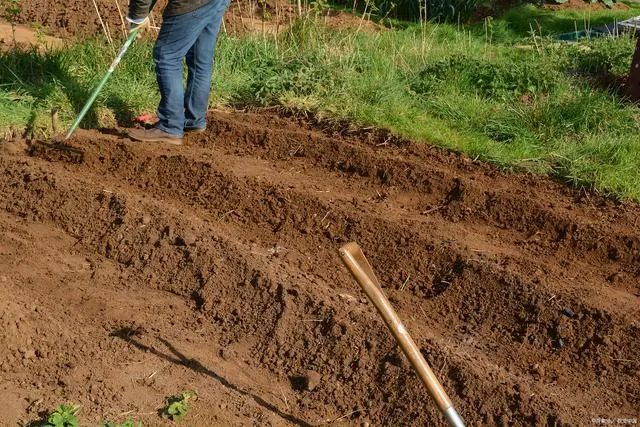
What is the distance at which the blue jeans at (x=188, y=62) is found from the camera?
5758 mm

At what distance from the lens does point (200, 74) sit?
6191mm

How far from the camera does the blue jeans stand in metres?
5.76

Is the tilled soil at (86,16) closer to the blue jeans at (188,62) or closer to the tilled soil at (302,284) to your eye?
the blue jeans at (188,62)

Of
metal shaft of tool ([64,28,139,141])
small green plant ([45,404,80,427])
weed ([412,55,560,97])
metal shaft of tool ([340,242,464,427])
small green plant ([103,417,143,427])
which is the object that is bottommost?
weed ([412,55,560,97])

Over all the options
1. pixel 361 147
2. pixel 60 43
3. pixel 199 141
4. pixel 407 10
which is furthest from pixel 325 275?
pixel 407 10

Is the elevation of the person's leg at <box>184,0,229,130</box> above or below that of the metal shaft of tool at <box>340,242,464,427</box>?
below

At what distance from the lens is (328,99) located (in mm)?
6574

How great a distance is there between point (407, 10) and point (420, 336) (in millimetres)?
6788

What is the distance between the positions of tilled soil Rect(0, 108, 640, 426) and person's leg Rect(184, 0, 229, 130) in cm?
22

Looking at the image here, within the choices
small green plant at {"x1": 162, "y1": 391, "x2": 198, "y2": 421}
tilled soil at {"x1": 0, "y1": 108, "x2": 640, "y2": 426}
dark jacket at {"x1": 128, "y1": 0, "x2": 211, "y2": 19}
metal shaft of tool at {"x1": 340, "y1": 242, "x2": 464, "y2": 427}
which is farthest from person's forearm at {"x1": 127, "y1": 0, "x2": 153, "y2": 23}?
metal shaft of tool at {"x1": 340, "y1": 242, "x2": 464, "y2": 427}

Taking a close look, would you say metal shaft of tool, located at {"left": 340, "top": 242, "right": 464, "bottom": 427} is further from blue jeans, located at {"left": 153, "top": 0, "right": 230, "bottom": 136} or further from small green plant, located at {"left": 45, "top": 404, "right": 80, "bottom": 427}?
blue jeans, located at {"left": 153, "top": 0, "right": 230, "bottom": 136}

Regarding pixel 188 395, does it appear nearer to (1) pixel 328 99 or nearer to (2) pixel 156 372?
(2) pixel 156 372

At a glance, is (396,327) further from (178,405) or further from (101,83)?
(101,83)

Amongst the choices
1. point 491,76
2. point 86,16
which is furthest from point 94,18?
point 491,76
